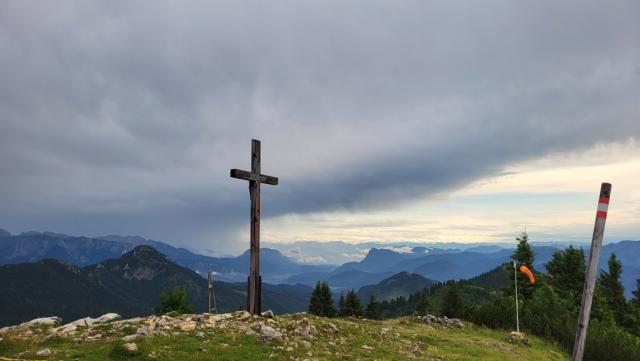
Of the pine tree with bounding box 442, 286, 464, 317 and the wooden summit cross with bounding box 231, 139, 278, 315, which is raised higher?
the wooden summit cross with bounding box 231, 139, 278, 315

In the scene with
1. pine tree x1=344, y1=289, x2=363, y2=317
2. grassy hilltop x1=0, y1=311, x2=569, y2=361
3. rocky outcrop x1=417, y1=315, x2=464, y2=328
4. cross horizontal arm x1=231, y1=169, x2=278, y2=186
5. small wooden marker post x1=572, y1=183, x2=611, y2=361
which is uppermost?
cross horizontal arm x1=231, y1=169, x2=278, y2=186

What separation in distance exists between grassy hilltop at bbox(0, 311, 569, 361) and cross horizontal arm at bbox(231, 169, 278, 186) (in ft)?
22.0

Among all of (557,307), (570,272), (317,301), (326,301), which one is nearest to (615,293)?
(570,272)

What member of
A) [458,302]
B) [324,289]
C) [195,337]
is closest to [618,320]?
[458,302]

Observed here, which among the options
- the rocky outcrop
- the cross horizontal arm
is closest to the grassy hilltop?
the rocky outcrop

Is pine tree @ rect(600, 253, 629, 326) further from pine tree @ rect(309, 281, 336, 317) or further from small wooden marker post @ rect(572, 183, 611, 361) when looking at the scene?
small wooden marker post @ rect(572, 183, 611, 361)

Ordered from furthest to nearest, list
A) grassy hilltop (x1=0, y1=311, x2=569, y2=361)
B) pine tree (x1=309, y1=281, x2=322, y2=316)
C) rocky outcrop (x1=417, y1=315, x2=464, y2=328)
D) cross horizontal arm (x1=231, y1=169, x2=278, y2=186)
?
pine tree (x1=309, y1=281, x2=322, y2=316)
rocky outcrop (x1=417, y1=315, x2=464, y2=328)
cross horizontal arm (x1=231, y1=169, x2=278, y2=186)
grassy hilltop (x1=0, y1=311, x2=569, y2=361)

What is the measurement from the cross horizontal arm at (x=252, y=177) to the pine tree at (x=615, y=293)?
70108 millimetres

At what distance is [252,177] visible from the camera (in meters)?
20.5

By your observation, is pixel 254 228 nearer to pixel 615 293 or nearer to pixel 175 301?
pixel 175 301

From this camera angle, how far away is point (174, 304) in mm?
69750

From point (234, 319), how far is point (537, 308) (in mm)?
29114

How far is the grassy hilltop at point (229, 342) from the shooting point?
527 inches

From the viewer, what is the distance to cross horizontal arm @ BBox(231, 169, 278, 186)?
19625 mm
